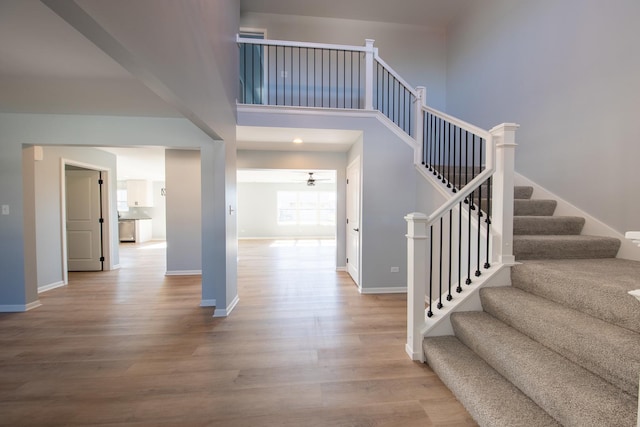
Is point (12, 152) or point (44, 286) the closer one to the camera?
point (12, 152)

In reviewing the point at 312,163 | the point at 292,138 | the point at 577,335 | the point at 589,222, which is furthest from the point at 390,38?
the point at 577,335

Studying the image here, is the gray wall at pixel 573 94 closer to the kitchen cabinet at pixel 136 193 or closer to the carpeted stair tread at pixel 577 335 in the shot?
the carpeted stair tread at pixel 577 335

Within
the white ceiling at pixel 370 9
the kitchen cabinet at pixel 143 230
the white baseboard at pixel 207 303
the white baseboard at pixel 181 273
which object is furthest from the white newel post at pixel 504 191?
the kitchen cabinet at pixel 143 230

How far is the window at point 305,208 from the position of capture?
10609 millimetres

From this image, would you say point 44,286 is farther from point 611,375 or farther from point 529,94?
point 529,94

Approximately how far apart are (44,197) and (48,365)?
3214 mm

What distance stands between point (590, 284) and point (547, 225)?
3.98 feet

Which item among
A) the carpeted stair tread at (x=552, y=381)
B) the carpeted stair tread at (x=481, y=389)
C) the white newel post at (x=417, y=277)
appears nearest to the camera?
the carpeted stair tread at (x=552, y=381)

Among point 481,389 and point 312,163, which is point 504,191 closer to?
point 481,389

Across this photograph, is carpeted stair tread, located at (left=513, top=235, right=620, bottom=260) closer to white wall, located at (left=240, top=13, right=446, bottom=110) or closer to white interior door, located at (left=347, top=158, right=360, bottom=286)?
white interior door, located at (left=347, top=158, right=360, bottom=286)

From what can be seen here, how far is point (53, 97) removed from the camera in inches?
103

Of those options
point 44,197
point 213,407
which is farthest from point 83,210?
point 213,407

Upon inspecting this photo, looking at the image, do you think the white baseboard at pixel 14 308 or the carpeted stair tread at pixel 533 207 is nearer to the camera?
the carpeted stair tread at pixel 533 207

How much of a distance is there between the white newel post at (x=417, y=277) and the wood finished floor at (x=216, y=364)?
0.18 meters
